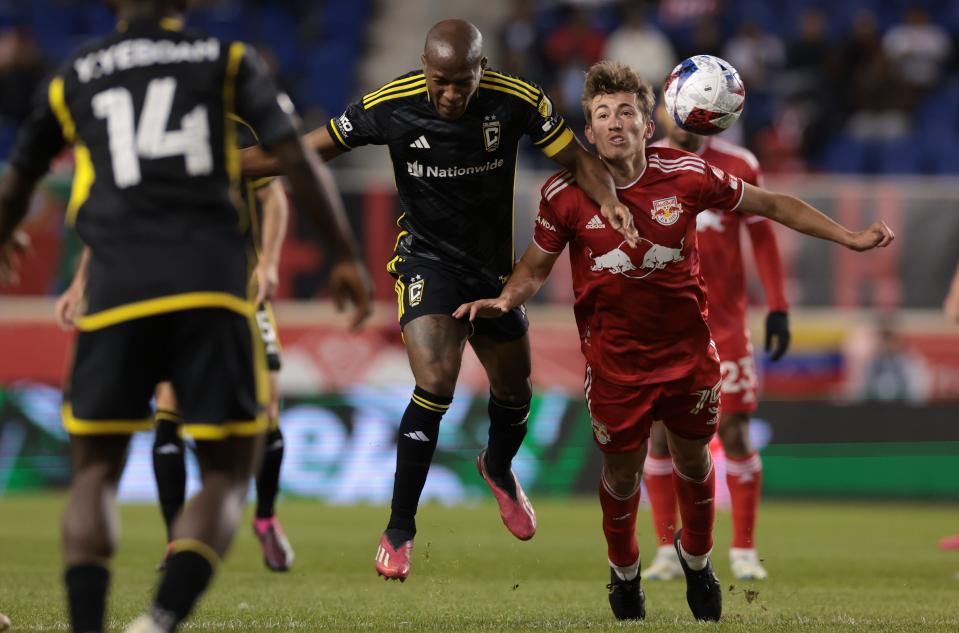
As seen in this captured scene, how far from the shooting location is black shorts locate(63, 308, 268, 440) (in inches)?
171

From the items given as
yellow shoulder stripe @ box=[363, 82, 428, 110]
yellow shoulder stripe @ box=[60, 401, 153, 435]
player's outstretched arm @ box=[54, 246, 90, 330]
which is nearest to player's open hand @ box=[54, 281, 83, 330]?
player's outstretched arm @ box=[54, 246, 90, 330]

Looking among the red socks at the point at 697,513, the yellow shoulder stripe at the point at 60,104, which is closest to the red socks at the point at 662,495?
the red socks at the point at 697,513

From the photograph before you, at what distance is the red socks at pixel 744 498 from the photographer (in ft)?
28.0

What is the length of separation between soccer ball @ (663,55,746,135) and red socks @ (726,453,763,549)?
2.46m

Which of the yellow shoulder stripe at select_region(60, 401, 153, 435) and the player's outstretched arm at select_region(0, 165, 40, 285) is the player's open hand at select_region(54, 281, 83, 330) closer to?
the player's outstretched arm at select_region(0, 165, 40, 285)

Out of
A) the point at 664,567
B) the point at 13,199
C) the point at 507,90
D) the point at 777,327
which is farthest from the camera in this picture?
the point at 777,327

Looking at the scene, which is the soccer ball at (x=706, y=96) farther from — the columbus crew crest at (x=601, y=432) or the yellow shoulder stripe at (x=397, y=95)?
the columbus crew crest at (x=601, y=432)

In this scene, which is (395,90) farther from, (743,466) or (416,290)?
(743,466)

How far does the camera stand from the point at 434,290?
6.81 metres

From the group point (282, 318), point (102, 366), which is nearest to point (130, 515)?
point (282, 318)

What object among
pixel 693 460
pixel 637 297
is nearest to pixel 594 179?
pixel 637 297

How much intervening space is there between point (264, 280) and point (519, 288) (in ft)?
7.67

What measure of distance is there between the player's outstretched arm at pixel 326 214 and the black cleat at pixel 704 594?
2.66 metres

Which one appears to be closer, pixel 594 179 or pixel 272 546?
pixel 594 179
